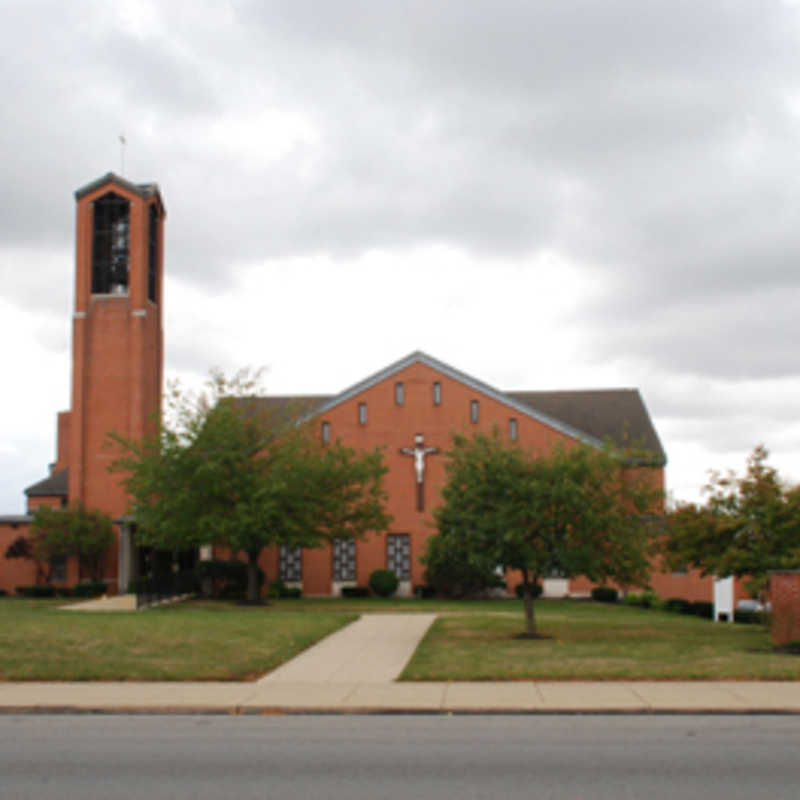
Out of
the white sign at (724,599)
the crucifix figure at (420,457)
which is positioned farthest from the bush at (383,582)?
the white sign at (724,599)

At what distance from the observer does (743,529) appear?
22.0m

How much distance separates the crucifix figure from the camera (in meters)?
45.3

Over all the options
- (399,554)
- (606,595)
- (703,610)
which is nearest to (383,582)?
(399,554)

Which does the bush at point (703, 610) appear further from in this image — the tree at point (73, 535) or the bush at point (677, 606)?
the tree at point (73, 535)

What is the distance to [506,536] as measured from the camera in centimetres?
2147

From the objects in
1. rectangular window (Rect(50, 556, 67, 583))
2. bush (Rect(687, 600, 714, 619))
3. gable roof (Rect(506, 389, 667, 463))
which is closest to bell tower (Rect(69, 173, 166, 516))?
rectangular window (Rect(50, 556, 67, 583))

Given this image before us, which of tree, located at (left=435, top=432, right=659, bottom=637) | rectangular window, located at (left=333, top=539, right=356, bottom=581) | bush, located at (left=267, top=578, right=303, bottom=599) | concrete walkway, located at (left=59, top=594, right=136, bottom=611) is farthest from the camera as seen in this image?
rectangular window, located at (left=333, top=539, right=356, bottom=581)

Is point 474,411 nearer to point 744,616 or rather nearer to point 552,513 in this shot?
point 744,616

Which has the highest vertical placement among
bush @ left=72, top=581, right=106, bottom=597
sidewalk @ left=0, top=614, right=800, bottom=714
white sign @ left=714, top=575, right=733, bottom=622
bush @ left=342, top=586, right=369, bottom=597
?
sidewalk @ left=0, top=614, right=800, bottom=714

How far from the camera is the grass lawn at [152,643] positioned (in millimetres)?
17109

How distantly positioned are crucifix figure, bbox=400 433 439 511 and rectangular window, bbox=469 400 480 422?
2153mm

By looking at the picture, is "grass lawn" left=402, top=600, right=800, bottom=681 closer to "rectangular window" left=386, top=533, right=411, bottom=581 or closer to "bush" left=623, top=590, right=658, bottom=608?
"bush" left=623, top=590, right=658, bottom=608
